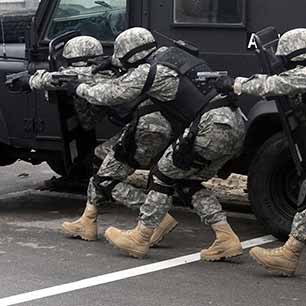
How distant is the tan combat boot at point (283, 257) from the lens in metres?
5.53

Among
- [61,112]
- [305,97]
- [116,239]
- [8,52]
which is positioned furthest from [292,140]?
[8,52]

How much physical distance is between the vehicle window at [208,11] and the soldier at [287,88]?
91cm

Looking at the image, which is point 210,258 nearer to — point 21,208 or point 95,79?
point 95,79

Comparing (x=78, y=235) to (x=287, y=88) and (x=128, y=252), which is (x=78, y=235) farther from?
(x=287, y=88)

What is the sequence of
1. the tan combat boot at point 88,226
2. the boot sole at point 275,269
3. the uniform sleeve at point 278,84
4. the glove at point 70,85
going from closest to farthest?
the uniform sleeve at point 278,84 < the boot sole at point 275,269 < the glove at point 70,85 < the tan combat boot at point 88,226

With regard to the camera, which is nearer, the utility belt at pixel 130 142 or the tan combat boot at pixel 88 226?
the utility belt at pixel 130 142

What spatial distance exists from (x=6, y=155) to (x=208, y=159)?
9.08ft

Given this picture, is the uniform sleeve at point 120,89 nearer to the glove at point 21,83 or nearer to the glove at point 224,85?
the glove at point 224,85

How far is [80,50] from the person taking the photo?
666 centimetres

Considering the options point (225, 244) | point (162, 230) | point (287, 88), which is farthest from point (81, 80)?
point (287, 88)

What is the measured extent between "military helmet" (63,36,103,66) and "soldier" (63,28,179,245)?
40 centimetres

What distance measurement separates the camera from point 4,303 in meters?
5.10

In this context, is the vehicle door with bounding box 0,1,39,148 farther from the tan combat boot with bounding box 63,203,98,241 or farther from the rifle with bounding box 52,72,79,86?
the tan combat boot with bounding box 63,203,98,241

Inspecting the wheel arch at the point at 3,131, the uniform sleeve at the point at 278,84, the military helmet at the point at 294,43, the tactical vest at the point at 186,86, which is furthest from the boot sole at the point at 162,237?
the wheel arch at the point at 3,131
